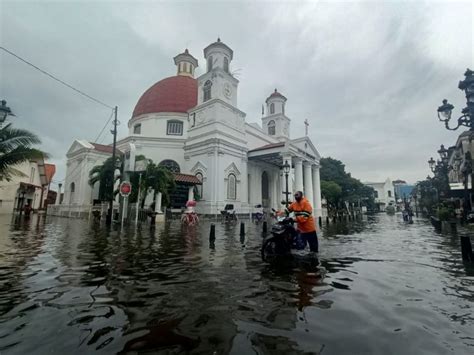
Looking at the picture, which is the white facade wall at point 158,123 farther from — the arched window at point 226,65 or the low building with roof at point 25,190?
the low building with roof at point 25,190

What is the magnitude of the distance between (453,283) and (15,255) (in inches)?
328

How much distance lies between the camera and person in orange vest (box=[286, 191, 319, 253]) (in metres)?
5.66

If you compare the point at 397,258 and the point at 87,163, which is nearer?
the point at 397,258

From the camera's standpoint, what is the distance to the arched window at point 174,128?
30.5 m

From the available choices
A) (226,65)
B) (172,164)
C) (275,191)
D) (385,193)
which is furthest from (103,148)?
(385,193)

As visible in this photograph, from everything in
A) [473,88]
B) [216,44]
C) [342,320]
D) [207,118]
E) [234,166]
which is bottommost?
[342,320]

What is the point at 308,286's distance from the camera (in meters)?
3.81

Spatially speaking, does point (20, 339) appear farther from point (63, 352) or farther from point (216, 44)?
point (216, 44)

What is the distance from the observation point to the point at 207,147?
26.7 m

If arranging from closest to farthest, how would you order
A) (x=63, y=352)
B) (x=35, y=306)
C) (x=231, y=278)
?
1. (x=63, y=352)
2. (x=35, y=306)
3. (x=231, y=278)

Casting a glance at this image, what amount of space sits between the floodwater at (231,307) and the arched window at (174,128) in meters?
26.2

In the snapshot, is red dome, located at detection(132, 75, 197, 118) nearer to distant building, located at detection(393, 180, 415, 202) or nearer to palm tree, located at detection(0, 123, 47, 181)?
palm tree, located at detection(0, 123, 47, 181)

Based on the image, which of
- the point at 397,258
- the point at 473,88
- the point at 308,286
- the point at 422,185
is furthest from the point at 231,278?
the point at 422,185

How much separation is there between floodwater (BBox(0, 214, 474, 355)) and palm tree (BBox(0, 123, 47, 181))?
880 centimetres
